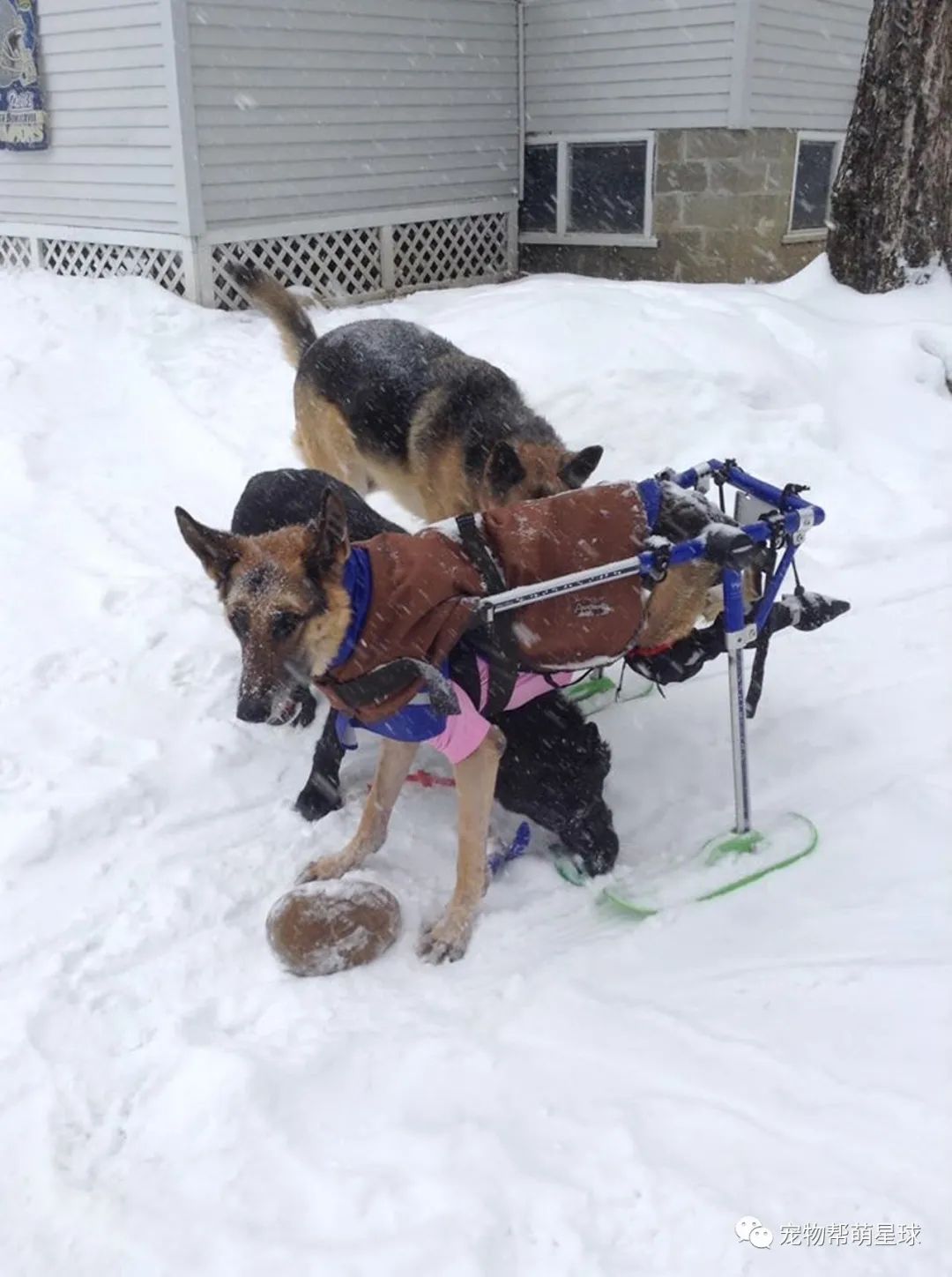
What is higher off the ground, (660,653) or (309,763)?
(660,653)

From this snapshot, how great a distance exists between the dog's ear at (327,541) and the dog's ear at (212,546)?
21cm

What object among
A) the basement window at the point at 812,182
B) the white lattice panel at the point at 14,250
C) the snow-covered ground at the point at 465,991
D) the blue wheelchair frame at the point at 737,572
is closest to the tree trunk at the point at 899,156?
the snow-covered ground at the point at 465,991

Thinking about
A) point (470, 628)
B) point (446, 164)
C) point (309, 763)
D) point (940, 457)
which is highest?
point (446, 164)

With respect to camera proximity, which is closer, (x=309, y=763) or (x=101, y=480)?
(x=309, y=763)

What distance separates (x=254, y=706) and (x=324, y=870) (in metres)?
0.88

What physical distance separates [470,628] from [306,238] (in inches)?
345

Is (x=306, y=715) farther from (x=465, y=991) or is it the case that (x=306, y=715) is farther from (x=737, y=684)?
(x=737, y=684)

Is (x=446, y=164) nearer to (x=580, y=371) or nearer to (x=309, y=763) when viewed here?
(x=580, y=371)

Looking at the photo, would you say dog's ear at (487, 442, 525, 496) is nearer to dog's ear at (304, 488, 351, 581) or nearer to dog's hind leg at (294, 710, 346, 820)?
dog's hind leg at (294, 710, 346, 820)

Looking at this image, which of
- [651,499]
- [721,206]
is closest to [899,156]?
[721,206]

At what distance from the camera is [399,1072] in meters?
2.59

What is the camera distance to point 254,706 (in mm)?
2768

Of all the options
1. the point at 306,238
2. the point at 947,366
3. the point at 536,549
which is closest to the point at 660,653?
the point at 536,549

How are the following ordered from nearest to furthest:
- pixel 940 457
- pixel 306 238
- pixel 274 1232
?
pixel 274 1232 → pixel 940 457 → pixel 306 238
